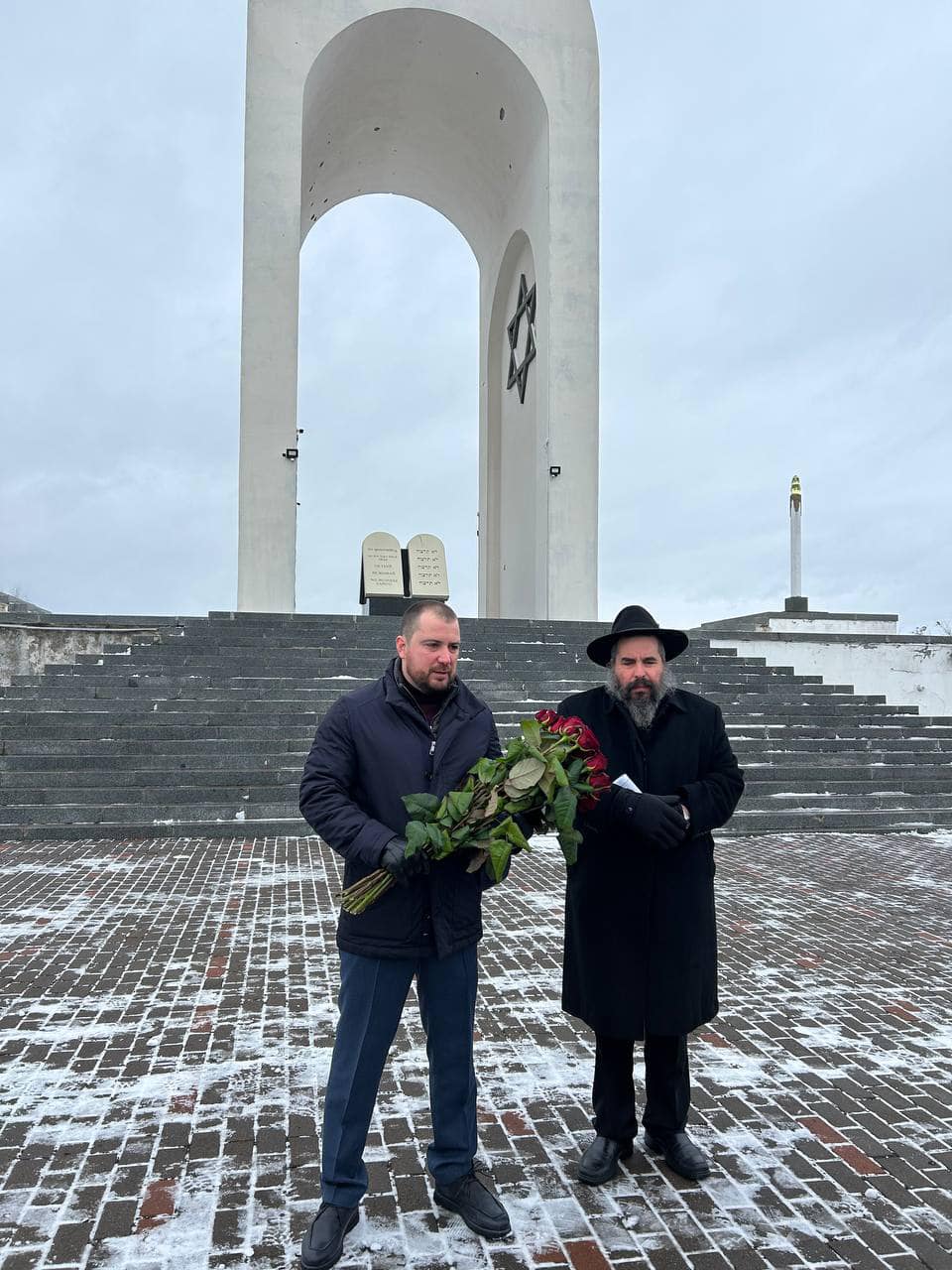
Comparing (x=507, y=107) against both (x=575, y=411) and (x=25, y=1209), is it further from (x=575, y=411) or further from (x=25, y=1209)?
(x=25, y=1209)

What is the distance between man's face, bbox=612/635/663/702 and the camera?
121 inches

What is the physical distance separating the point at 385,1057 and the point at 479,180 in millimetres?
24486

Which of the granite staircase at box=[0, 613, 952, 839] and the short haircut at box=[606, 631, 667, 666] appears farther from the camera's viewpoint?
the granite staircase at box=[0, 613, 952, 839]

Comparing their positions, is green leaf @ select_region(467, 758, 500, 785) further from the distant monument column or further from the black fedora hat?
the distant monument column

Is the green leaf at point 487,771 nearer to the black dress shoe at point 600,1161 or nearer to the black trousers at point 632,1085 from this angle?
the black trousers at point 632,1085

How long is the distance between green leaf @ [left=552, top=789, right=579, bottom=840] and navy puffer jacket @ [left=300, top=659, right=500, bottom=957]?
28cm

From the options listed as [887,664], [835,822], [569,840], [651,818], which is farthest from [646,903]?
[887,664]

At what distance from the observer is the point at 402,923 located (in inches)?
103

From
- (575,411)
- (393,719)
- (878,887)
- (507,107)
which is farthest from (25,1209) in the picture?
(507,107)

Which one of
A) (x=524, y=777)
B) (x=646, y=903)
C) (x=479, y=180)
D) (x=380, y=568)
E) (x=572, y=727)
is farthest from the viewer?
(x=479, y=180)

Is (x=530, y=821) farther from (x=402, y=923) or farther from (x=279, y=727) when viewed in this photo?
(x=279, y=727)

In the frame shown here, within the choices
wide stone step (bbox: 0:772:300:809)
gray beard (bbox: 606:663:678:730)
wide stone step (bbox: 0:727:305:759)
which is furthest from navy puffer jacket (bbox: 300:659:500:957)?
wide stone step (bbox: 0:727:305:759)

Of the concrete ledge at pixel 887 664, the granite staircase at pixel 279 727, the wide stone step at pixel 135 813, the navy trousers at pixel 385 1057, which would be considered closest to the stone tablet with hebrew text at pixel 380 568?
the granite staircase at pixel 279 727

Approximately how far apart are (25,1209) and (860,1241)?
2.35 meters
